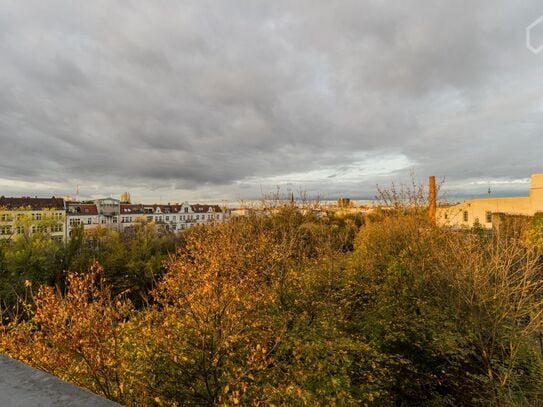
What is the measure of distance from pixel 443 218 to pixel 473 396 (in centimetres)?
675

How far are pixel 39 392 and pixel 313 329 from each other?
5326mm

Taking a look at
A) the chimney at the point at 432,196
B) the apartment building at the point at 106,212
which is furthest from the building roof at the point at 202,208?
the chimney at the point at 432,196

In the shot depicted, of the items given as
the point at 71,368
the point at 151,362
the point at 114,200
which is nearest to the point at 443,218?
the point at 151,362

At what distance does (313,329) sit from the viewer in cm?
577

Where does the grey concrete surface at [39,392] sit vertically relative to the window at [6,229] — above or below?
above

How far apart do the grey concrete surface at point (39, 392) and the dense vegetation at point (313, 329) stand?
270 centimetres

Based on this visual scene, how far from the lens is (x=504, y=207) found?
1134 inches

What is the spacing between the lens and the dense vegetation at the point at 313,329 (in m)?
4.09

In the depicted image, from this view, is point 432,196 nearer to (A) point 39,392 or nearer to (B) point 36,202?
(A) point 39,392

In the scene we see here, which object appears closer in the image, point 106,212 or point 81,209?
point 81,209

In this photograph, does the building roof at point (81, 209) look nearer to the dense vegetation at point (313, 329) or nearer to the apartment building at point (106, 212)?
the apartment building at point (106, 212)

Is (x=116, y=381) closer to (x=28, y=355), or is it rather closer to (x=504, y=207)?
(x=28, y=355)

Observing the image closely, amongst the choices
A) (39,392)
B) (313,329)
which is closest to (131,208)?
(313,329)

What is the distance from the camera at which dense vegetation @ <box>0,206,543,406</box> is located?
4.09m
